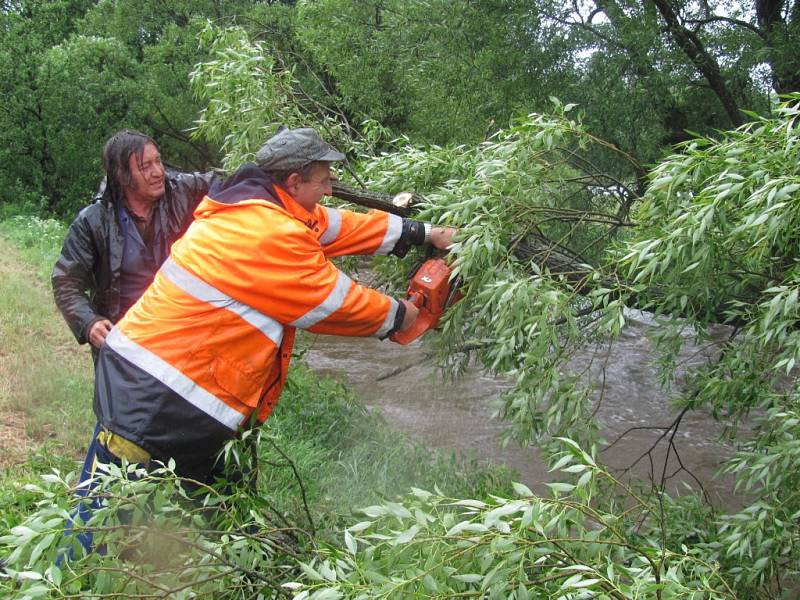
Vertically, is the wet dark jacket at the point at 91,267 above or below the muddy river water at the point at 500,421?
above

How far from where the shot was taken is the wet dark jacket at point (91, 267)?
385 cm

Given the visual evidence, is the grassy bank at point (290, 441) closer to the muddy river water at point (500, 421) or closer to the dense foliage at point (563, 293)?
the dense foliage at point (563, 293)

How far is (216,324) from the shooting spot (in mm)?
3133

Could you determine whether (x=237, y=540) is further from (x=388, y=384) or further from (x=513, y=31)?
(x=513, y=31)

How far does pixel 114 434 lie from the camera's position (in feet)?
10.3

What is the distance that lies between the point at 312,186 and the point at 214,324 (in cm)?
79

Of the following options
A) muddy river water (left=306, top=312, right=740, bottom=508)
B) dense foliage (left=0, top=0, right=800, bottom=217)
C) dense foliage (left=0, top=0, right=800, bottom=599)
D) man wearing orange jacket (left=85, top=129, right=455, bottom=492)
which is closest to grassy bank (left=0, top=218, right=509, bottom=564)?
dense foliage (left=0, top=0, right=800, bottom=599)

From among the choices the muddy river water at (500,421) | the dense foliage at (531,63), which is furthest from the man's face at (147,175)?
the muddy river water at (500,421)

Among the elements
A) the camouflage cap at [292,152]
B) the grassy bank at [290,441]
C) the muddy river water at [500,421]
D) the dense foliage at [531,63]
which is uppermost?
the dense foliage at [531,63]

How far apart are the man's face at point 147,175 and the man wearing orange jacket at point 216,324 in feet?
2.39

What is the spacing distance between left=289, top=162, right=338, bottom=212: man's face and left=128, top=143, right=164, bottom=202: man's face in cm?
90

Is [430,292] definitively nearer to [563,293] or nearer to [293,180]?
[563,293]

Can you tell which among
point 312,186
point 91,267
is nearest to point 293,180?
point 312,186

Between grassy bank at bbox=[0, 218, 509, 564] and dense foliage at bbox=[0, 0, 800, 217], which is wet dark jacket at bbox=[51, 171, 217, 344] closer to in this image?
grassy bank at bbox=[0, 218, 509, 564]
